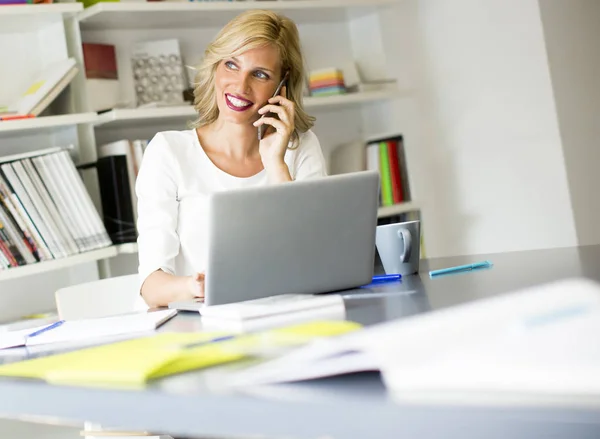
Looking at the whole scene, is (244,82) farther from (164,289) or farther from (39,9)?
(39,9)

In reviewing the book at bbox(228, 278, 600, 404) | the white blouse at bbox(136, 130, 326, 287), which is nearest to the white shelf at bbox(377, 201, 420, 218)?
the white blouse at bbox(136, 130, 326, 287)

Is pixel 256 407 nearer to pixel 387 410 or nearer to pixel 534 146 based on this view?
pixel 387 410

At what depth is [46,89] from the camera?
2904mm

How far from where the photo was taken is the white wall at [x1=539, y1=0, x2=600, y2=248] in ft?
11.7

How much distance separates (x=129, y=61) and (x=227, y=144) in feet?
3.16

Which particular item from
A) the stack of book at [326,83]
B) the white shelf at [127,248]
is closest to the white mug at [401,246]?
the white shelf at [127,248]

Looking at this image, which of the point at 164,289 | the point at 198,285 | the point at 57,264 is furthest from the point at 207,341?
the point at 57,264

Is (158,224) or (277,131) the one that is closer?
(158,224)

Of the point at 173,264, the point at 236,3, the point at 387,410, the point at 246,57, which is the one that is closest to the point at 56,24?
the point at 236,3

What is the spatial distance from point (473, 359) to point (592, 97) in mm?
3446

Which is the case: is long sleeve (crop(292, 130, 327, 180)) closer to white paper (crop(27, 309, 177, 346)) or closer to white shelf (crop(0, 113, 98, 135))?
white shelf (crop(0, 113, 98, 135))

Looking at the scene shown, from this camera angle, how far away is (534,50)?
3.54 metres

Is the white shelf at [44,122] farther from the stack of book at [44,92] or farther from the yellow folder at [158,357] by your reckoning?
the yellow folder at [158,357]

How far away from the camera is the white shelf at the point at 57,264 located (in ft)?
8.97
